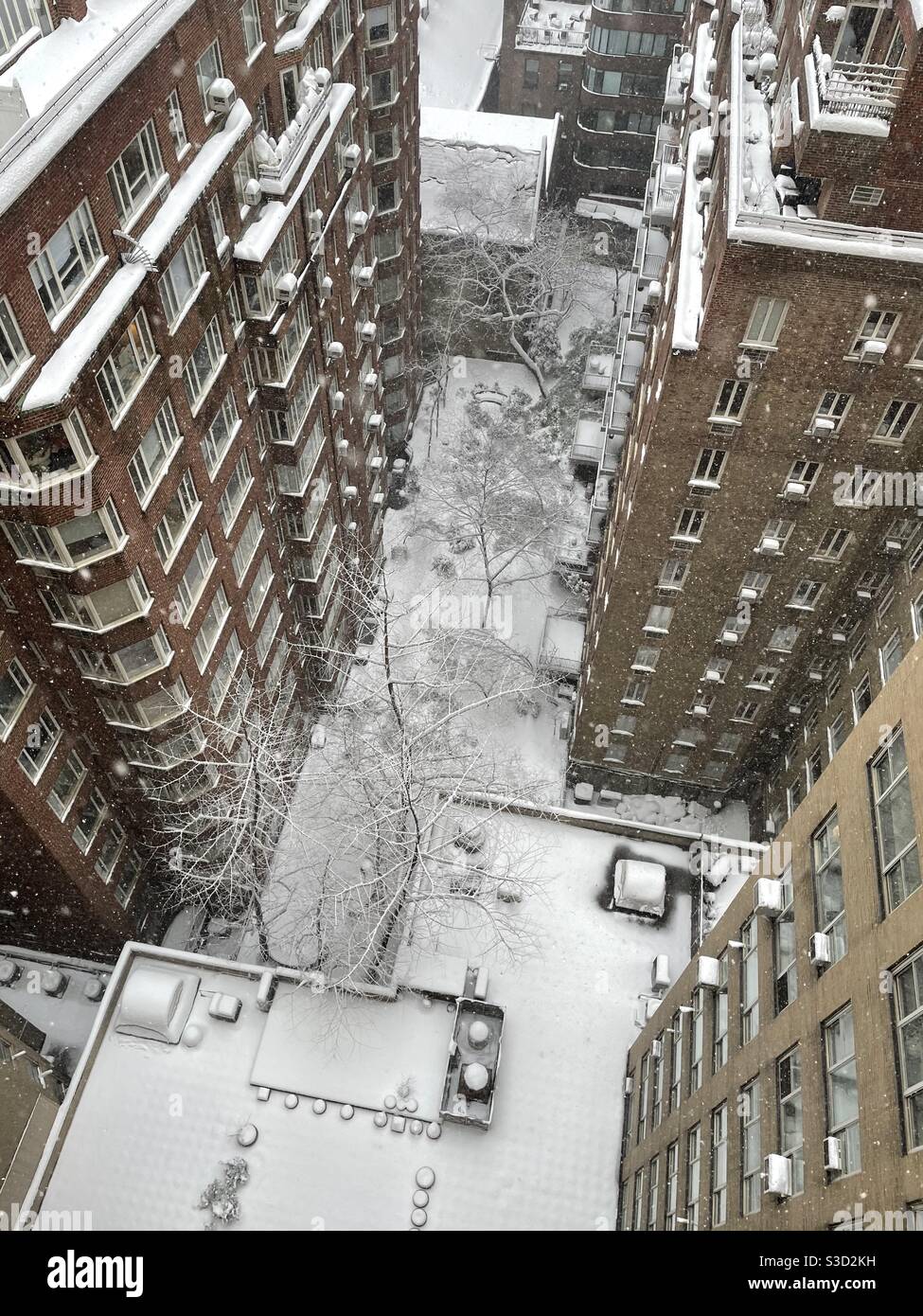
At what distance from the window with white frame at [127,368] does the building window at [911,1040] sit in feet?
62.5

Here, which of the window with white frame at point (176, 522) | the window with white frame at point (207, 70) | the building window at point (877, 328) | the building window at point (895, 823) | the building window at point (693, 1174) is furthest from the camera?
the window with white frame at point (176, 522)

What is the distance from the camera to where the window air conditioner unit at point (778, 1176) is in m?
15.0

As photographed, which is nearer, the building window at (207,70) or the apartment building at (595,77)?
→ the building window at (207,70)

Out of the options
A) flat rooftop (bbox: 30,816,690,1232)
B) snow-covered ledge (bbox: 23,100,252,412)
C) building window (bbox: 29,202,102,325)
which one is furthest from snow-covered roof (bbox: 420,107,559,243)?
flat rooftop (bbox: 30,816,690,1232)

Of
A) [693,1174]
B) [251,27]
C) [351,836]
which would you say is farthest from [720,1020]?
[251,27]

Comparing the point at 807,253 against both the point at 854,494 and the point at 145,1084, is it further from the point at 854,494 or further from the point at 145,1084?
the point at 145,1084

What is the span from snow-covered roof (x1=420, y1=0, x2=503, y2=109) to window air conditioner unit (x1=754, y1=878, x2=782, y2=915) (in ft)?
277

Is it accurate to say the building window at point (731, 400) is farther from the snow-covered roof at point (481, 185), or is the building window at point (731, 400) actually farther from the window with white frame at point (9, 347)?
the snow-covered roof at point (481, 185)

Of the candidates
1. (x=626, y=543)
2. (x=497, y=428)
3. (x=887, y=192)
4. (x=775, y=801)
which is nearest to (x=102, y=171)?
(x=887, y=192)

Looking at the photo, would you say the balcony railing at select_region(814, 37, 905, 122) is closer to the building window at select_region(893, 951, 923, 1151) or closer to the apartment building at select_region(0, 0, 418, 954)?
the apartment building at select_region(0, 0, 418, 954)

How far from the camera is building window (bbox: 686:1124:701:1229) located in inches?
778

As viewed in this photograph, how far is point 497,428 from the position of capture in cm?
5631

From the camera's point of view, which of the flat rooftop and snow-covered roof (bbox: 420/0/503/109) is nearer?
the flat rooftop

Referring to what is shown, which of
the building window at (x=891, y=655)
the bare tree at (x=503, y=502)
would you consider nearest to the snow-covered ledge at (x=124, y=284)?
the building window at (x=891, y=655)
